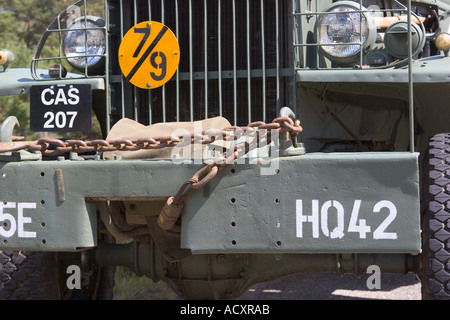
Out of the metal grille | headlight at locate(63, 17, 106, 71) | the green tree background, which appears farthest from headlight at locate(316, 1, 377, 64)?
the green tree background

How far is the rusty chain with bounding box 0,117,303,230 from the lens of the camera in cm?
322

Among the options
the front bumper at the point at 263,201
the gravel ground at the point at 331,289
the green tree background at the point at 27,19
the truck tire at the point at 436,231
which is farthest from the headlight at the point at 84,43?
the green tree background at the point at 27,19

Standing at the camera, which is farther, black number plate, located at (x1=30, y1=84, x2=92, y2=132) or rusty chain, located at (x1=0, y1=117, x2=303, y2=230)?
black number plate, located at (x1=30, y1=84, x2=92, y2=132)

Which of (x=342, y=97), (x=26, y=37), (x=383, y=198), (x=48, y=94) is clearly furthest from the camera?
(x=26, y=37)

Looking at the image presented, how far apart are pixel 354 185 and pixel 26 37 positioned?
16508 millimetres

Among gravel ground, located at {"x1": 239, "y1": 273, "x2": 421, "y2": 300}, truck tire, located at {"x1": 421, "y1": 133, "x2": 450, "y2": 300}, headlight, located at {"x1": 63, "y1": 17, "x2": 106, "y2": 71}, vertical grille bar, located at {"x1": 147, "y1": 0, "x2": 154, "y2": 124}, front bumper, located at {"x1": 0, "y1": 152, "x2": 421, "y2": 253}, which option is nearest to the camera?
front bumper, located at {"x1": 0, "y1": 152, "x2": 421, "y2": 253}

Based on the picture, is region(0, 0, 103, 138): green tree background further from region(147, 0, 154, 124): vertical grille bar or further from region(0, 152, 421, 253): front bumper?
region(0, 152, 421, 253): front bumper

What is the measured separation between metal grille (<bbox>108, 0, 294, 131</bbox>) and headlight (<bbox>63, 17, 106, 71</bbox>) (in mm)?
86

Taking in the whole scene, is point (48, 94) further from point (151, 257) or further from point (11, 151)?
point (151, 257)

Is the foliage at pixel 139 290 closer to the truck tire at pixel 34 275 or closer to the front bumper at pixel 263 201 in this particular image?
the truck tire at pixel 34 275

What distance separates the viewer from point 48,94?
13.0 feet

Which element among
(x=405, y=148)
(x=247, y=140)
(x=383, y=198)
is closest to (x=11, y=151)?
(x=247, y=140)

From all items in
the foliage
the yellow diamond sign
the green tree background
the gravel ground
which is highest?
the green tree background

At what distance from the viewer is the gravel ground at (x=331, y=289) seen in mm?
6047
